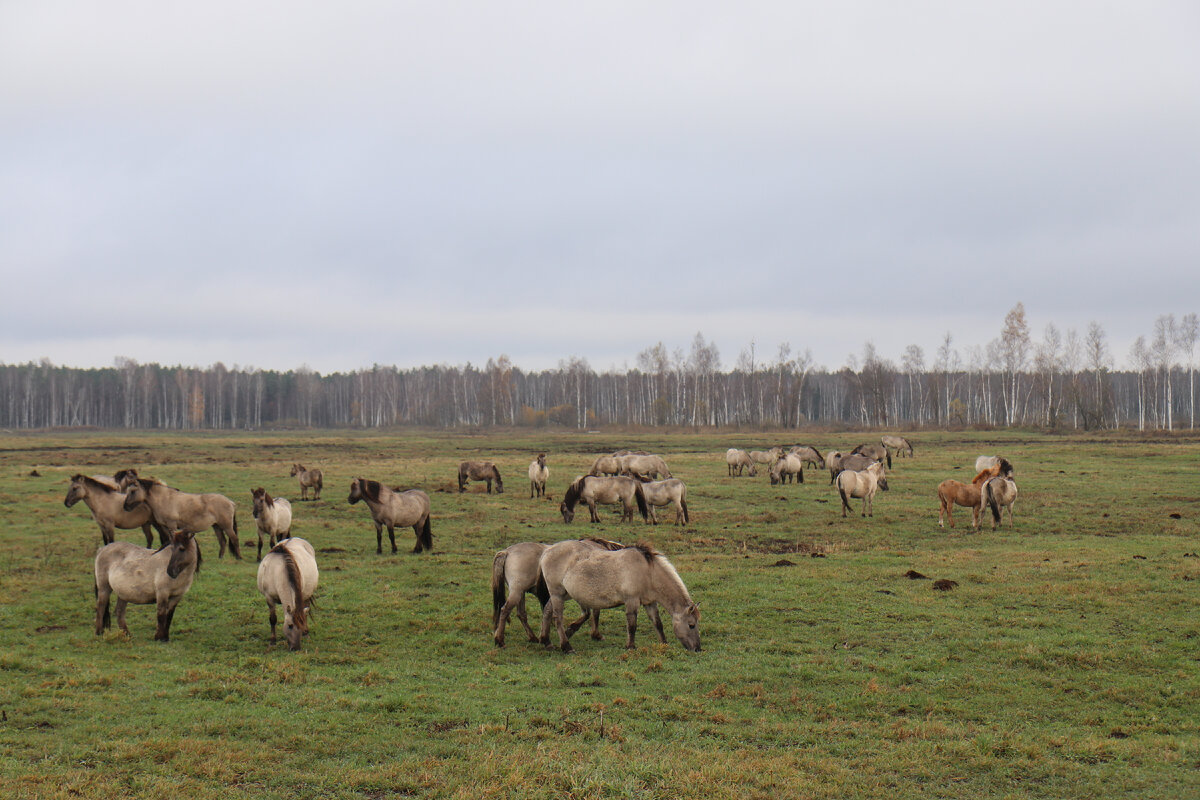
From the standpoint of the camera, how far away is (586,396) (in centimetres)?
13462

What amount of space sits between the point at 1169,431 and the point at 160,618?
7636cm

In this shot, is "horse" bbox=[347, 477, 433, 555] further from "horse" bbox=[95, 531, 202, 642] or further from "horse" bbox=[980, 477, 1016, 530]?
"horse" bbox=[980, 477, 1016, 530]

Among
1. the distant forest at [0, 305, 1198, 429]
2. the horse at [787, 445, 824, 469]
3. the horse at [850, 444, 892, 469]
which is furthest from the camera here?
the distant forest at [0, 305, 1198, 429]

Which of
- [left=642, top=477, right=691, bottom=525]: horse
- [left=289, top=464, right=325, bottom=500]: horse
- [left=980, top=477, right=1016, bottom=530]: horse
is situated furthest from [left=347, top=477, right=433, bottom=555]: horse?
[left=980, top=477, right=1016, bottom=530]: horse

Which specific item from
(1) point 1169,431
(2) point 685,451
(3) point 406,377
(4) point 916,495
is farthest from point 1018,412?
(3) point 406,377

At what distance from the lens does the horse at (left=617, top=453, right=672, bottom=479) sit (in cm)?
3219

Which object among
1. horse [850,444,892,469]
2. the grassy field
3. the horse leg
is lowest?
the grassy field

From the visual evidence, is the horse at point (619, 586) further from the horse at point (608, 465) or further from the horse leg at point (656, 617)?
the horse at point (608, 465)

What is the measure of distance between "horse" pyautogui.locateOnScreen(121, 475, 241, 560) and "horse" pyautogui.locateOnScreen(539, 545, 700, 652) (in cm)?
1005

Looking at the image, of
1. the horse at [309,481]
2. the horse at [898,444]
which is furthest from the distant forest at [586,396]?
the horse at [309,481]

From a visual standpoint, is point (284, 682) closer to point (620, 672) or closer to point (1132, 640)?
point (620, 672)

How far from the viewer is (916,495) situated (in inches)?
1184

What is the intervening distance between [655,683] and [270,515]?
12.0m

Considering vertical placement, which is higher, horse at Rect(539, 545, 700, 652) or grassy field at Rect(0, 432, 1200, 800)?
horse at Rect(539, 545, 700, 652)
